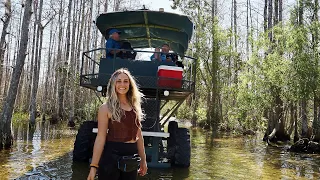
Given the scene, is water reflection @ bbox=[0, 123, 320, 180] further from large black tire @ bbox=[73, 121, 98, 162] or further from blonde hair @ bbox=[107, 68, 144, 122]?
blonde hair @ bbox=[107, 68, 144, 122]

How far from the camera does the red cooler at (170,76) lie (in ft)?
24.1

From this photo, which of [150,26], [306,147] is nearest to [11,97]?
[150,26]

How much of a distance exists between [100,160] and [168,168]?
447cm

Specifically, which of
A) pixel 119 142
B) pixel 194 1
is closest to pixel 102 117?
pixel 119 142

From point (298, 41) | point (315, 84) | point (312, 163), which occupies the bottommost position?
point (312, 163)

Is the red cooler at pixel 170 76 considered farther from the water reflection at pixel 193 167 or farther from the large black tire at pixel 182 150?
the water reflection at pixel 193 167

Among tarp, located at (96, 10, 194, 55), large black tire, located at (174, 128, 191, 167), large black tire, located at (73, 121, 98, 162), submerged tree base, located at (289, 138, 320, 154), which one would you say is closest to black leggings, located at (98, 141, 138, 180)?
large black tire, located at (174, 128, 191, 167)

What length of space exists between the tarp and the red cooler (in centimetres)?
165

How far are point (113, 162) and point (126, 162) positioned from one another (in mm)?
133

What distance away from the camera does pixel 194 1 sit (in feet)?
98.6

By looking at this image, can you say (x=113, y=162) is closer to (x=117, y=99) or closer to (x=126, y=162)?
(x=126, y=162)

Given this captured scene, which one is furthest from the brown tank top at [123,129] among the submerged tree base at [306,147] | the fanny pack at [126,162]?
the submerged tree base at [306,147]

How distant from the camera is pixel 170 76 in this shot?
7344 mm

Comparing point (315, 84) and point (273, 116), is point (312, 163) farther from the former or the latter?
point (273, 116)
